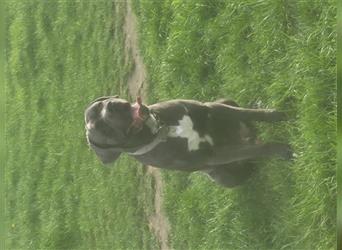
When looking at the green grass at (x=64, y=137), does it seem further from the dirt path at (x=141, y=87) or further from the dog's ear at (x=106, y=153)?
the dog's ear at (x=106, y=153)

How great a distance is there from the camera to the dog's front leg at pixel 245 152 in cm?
459

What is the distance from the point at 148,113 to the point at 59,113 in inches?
179

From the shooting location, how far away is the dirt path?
6446 millimetres

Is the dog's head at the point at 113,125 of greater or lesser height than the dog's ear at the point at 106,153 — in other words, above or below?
above

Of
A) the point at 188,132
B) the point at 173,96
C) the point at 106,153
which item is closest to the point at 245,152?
the point at 188,132

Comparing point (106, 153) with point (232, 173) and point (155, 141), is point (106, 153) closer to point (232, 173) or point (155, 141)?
point (155, 141)

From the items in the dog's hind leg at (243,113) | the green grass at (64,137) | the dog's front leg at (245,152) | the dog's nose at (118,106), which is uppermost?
the dog's nose at (118,106)

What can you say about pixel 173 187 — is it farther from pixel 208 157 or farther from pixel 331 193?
pixel 331 193

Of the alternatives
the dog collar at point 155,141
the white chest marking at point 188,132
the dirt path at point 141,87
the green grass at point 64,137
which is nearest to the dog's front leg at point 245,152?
the white chest marking at point 188,132

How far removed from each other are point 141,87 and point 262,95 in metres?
2.41

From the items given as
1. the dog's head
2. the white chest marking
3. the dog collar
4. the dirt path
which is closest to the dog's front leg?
the white chest marking

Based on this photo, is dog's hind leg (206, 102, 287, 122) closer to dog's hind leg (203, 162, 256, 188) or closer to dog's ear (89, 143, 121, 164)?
dog's hind leg (203, 162, 256, 188)

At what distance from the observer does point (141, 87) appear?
7.08 meters

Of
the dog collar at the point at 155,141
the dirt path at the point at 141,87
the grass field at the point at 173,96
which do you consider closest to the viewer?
the dog collar at the point at 155,141
